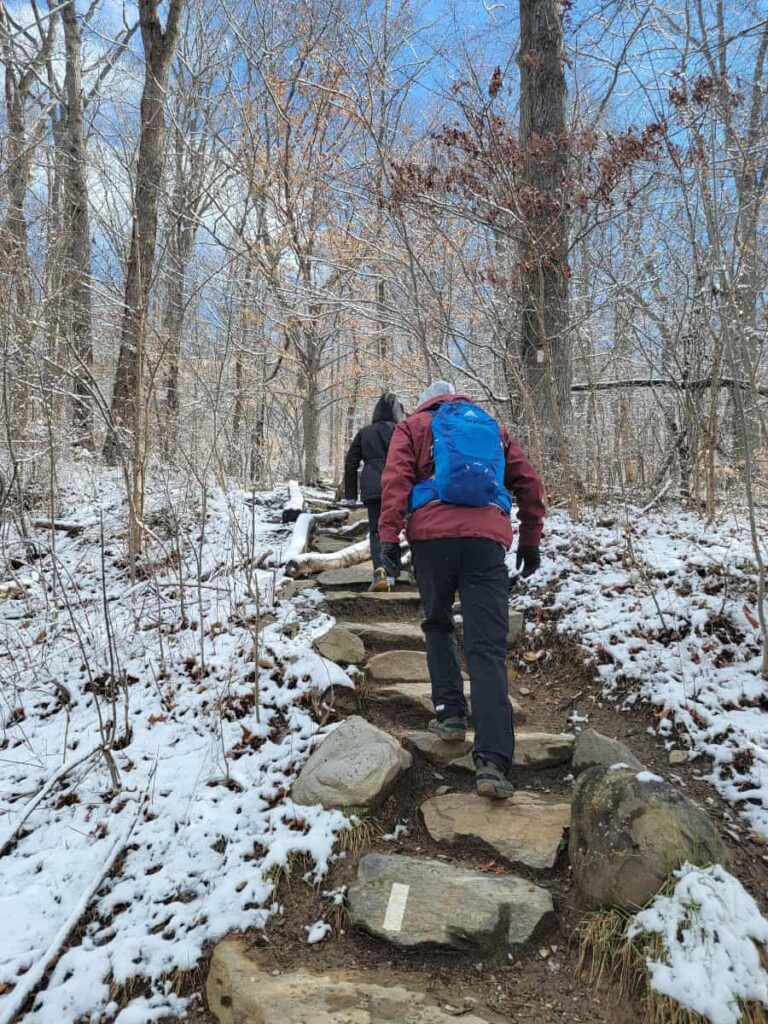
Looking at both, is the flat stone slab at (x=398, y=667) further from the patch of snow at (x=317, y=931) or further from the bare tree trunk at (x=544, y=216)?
the bare tree trunk at (x=544, y=216)

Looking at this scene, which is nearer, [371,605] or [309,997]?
[309,997]

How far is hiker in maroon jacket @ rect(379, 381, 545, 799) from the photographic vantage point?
3.09 m

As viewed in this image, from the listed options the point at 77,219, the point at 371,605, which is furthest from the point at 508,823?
the point at 77,219

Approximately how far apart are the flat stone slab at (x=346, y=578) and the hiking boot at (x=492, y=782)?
3014 millimetres

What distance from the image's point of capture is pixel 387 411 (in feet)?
21.6

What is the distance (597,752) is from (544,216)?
578 centimetres

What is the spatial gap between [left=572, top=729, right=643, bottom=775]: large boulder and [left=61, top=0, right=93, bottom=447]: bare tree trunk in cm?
561

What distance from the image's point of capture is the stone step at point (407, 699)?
13.0 feet

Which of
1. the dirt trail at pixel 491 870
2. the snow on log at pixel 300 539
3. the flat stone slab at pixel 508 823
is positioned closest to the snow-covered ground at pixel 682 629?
the dirt trail at pixel 491 870

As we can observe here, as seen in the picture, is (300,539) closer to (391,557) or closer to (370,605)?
(370,605)

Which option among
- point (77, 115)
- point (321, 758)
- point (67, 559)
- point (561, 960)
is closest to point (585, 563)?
point (321, 758)

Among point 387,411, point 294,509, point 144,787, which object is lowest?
point 144,787

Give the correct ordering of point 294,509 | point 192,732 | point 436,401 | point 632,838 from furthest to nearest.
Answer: point 294,509, point 192,732, point 436,401, point 632,838

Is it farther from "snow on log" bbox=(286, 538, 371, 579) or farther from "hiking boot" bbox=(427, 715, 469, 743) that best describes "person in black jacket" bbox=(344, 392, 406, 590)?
"hiking boot" bbox=(427, 715, 469, 743)
